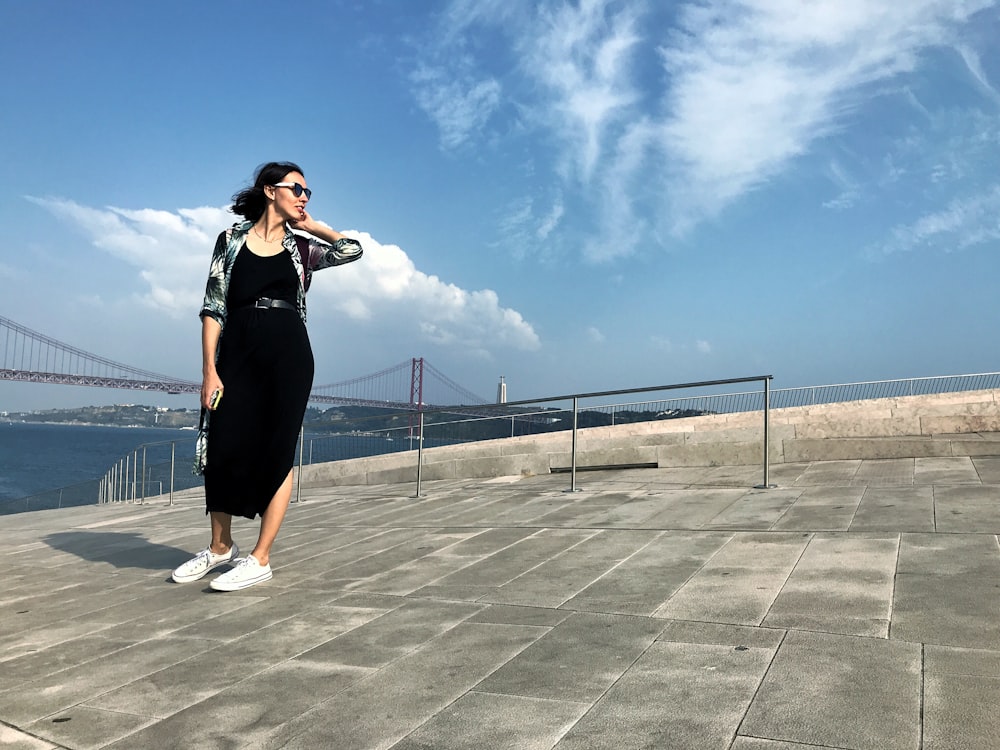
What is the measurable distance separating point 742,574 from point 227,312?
2643 millimetres

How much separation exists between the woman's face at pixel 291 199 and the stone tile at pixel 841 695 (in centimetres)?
289

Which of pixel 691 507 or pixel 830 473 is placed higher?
pixel 830 473

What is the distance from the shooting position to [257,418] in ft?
11.8

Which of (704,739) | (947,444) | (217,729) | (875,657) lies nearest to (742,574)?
(875,657)

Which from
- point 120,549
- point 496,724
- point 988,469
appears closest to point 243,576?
point 496,724

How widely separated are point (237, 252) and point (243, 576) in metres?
1.56

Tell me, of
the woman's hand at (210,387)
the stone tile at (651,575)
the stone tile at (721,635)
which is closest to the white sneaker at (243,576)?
the woman's hand at (210,387)

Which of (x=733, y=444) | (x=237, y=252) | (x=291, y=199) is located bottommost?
(x=733, y=444)

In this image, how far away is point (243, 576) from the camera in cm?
358

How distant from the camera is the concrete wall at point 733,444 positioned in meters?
7.24

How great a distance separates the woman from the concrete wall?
4681 mm

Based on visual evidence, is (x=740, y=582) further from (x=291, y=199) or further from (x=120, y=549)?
(x=120, y=549)

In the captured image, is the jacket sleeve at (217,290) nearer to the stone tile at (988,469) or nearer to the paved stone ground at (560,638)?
the paved stone ground at (560,638)

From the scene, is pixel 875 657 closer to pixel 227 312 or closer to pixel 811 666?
pixel 811 666
